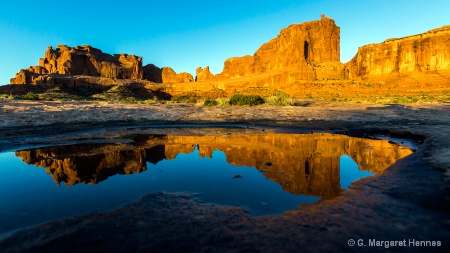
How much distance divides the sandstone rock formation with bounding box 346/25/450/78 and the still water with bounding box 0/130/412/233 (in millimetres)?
88689

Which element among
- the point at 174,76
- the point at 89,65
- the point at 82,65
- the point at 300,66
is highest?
the point at 89,65

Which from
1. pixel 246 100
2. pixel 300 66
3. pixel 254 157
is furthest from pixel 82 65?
pixel 254 157

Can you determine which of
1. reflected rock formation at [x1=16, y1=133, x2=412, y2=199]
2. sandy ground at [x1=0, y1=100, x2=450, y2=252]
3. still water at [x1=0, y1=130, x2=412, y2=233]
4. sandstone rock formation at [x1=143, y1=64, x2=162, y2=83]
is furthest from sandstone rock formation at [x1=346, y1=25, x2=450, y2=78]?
sandstone rock formation at [x1=143, y1=64, x2=162, y2=83]

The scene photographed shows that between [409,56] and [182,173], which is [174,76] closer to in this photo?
[409,56]

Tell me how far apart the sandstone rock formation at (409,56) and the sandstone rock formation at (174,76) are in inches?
3225

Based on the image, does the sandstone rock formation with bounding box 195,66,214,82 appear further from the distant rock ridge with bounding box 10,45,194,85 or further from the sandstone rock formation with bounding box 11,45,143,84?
the sandstone rock formation with bounding box 11,45,143,84

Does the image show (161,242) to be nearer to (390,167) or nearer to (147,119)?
(390,167)

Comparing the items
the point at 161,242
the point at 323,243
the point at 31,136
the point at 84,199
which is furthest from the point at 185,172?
the point at 31,136

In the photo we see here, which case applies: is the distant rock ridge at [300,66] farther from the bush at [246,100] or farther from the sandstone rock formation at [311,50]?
the bush at [246,100]

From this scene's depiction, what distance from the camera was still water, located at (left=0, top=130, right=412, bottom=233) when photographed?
3801 mm

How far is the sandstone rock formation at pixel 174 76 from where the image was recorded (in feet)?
437

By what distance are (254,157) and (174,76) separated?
439 ft

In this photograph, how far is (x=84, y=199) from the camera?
4004mm

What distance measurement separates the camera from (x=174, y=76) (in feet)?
442
